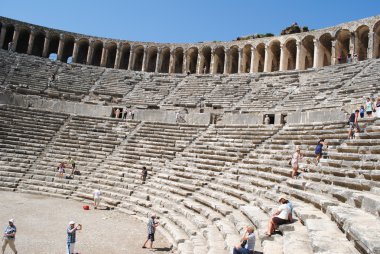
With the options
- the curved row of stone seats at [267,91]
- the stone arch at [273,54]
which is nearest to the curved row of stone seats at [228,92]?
the curved row of stone seats at [267,91]

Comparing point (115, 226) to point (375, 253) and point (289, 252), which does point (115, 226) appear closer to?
point (289, 252)

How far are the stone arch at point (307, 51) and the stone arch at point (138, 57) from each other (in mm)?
18384

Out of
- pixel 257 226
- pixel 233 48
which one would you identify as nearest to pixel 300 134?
pixel 257 226

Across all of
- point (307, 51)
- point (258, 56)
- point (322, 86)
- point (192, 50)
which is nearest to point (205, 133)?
point (322, 86)

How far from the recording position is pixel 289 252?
5570 mm

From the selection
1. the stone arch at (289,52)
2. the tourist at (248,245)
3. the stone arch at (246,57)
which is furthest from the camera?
the stone arch at (246,57)

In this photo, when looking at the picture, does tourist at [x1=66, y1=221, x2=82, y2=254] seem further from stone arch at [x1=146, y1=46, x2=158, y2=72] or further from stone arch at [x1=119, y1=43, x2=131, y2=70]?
stone arch at [x1=119, y1=43, x2=131, y2=70]

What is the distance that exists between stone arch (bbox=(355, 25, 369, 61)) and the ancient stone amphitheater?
6.2 inches

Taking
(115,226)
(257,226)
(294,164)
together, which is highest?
(294,164)

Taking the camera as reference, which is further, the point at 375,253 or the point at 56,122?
the point at 56,122

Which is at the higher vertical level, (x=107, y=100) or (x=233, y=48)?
(x=233, y=48)

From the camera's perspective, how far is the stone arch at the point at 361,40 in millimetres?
30562

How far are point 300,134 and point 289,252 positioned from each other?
11.2 meters

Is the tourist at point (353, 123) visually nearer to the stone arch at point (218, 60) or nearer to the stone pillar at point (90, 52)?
the stone arch at point (218, 60)
